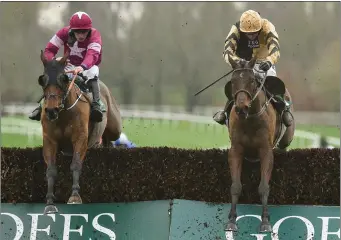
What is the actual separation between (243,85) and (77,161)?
6.33 ft

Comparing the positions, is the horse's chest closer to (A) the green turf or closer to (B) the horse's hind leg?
(B) the horse's hind leg

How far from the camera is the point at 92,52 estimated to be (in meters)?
8.75

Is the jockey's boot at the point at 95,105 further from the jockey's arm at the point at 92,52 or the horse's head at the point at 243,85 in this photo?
the horse's head at the point at 243,85

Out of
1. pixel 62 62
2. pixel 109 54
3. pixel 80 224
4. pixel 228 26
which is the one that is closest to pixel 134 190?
pixel 80 224

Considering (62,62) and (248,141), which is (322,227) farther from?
(62,62)

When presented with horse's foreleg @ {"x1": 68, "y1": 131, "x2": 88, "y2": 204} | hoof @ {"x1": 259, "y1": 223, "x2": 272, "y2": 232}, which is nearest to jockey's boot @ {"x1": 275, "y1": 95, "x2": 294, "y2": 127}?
hoof @ {"x1": 259, "y1": 223, "x2": 272, "y2": 232}

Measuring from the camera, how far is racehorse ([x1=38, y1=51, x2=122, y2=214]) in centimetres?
802

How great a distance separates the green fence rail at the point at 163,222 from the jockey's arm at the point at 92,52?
1.38m

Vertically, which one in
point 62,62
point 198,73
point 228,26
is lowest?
point 62,62

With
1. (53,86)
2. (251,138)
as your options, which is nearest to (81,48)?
(53,86)

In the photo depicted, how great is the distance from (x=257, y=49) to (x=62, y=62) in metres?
1.97

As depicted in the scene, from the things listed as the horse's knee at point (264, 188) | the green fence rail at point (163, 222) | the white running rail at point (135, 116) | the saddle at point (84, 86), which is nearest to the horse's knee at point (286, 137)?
the green fence rail at point (163, 222)

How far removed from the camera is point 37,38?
16797 mm

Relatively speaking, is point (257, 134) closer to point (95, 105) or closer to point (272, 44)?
point (272, 44)
